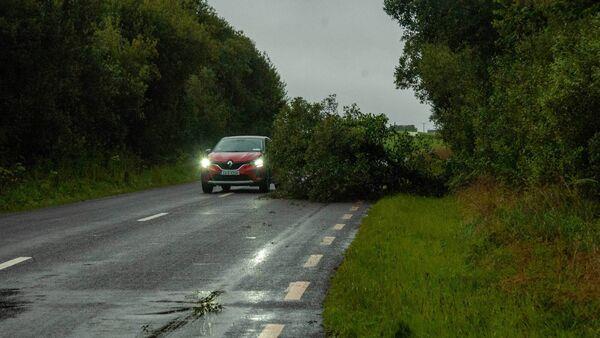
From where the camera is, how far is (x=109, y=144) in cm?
3028

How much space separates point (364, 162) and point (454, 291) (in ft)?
39.6

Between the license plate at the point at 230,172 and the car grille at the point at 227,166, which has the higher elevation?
the car grille at the point at 227,166

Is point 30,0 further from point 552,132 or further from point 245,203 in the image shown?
point 552,132

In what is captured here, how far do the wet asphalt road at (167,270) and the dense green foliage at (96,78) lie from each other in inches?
235

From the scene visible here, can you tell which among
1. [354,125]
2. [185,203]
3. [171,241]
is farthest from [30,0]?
[171,241]

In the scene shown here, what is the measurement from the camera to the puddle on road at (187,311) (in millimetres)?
6266

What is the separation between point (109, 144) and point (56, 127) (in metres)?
6.69

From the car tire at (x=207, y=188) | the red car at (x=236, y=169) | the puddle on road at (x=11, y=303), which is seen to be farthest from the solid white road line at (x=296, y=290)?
the car tire at (x=207, y=188)

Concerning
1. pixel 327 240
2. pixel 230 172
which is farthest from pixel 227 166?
pixel 327 240

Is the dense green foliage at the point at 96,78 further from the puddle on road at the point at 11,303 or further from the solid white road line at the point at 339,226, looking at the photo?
the puddle on road at the point at 11,303

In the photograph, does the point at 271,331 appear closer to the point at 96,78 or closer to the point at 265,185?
the point at 265,185

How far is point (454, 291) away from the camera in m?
7.36

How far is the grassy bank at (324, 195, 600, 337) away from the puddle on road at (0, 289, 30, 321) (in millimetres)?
2732

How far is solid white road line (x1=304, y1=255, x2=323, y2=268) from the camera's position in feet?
31.6
